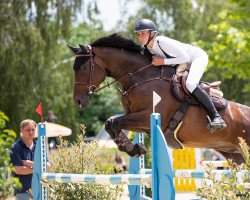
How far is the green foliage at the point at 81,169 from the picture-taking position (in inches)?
257

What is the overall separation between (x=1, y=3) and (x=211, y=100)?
1461 centimetres

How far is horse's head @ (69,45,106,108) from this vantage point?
22.0 feet

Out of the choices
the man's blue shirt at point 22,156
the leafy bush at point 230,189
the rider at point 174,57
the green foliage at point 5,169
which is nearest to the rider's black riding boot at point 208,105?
the rider at point 174,57

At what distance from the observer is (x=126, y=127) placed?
638 cm

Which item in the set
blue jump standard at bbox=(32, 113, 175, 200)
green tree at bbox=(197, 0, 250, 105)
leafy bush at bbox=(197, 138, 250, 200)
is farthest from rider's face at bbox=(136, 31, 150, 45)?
green tree at bbox=(197, 0, 250, 105)

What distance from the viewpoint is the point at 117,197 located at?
6688 millimetres

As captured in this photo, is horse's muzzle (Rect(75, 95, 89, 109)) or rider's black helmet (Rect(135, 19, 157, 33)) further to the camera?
horse's muzzle (Rect(75, 95, 89, 109))

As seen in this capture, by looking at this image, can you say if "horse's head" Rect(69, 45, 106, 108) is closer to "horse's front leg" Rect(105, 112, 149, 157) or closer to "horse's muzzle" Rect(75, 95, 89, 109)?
"horse's muzzle" Rect(75, 95, 89, 109)

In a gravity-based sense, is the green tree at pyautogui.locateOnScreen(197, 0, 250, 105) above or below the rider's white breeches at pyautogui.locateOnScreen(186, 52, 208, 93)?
above

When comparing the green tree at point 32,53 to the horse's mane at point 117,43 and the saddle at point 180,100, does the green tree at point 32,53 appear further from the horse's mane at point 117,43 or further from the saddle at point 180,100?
the saddle at point 180,100

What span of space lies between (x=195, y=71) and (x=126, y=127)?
923mm

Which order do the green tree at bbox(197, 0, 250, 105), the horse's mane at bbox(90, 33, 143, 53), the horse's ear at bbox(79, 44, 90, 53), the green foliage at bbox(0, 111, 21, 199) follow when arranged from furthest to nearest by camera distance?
the green tree at bbox(197, 0, 250, 105) → the horse's mane at bbox(90, 33, 143, 53) → the horse's ear at bbox(79, 44, 90, 53) → the green foliage at bbox(0, 111, 21, 199)

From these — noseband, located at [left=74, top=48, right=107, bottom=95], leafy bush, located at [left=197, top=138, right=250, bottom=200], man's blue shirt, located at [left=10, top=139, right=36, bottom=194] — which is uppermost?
noseband, located at [left=74, top=48, right=107, bottom=95]

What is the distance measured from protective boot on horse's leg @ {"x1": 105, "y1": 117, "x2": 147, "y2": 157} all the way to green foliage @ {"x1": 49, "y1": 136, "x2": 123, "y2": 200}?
427 mm
